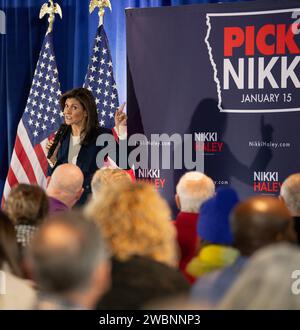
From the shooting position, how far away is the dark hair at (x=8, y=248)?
2.49 meters

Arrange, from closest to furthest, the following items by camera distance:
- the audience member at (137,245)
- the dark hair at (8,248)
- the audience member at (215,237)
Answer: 1. the audience member at (137,245)
2. the dark hair at (8,248)
3. the audience member at (215,237)

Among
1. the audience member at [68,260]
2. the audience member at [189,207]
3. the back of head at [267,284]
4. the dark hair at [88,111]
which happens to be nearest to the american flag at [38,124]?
the dark hair at [88,111]

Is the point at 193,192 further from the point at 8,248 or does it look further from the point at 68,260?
the point at 68,260

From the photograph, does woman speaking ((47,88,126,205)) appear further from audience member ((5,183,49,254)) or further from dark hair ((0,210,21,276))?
dark hair ((0,210,21,276))

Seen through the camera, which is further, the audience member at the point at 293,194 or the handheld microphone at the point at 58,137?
the handheld microphone at the point at 58,137

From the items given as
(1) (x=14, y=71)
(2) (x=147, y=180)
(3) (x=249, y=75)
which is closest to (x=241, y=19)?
(3) (x=249, y=75)

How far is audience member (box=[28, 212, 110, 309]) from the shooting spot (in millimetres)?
1572

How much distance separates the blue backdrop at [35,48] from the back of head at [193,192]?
118 inches

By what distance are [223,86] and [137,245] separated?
120 inches

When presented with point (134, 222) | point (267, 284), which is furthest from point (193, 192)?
point (267, 284)

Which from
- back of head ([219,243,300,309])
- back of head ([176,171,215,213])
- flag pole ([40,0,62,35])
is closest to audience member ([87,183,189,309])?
back of head ([219,243,300,309])

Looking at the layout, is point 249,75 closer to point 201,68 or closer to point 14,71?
point 201,68

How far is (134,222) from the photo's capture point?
2459mm

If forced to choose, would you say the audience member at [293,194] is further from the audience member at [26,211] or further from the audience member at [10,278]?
the audience member at [10,278]
